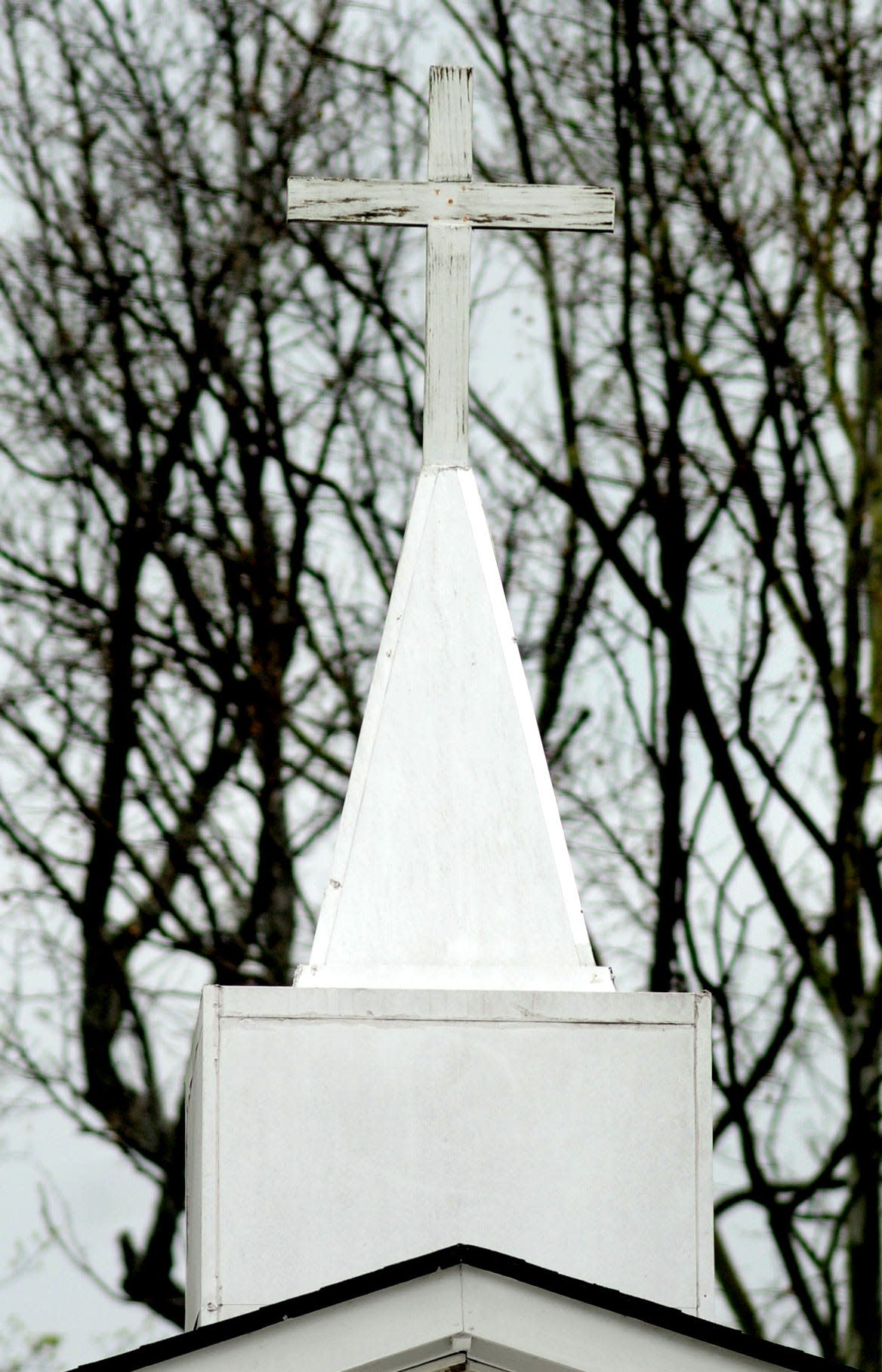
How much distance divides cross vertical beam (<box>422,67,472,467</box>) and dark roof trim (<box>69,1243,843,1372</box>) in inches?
106

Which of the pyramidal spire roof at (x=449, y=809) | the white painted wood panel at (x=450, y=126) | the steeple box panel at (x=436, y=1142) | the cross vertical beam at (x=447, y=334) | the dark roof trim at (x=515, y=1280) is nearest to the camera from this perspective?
the dark roof trim at (x=515, y=1280)

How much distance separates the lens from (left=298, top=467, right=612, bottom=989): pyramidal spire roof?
594cm

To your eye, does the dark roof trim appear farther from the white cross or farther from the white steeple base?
the white cross

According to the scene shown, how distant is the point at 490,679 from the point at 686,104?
932 centimetres

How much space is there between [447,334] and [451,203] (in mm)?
381

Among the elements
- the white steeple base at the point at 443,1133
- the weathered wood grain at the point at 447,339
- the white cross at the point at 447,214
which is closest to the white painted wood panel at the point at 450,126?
the white cross at the point at 447,214

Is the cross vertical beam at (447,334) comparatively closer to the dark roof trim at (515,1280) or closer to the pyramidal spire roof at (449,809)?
the pyramidal spire roof at (449,809)

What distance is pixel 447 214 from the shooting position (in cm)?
654

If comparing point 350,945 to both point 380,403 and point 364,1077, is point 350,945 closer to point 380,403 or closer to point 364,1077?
point 364,1077

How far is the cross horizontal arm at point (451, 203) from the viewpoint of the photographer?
21.5 feet

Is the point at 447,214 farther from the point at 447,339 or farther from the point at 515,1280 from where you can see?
the point at 515,1280

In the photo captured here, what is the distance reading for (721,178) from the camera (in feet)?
47.4

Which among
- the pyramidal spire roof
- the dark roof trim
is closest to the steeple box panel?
the pyramidal spire roof

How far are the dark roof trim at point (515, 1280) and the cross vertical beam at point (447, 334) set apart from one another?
270cm
